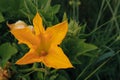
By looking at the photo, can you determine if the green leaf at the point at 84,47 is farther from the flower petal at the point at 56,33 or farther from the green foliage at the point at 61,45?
the flower petal at the point at 56,33

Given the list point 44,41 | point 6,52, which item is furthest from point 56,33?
point 6,52

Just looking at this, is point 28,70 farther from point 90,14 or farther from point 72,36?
point 90,14

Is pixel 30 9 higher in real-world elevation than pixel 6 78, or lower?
higher

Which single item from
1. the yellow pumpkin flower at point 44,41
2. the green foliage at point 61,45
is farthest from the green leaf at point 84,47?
the yellow pumpkin flower at point 44,41

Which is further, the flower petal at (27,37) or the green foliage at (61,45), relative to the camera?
the green foliage at (61,45)

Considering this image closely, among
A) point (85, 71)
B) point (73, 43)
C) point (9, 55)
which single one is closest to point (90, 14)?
point (85, 71)

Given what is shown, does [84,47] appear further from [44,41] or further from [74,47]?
[44,41]
